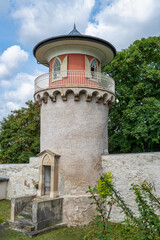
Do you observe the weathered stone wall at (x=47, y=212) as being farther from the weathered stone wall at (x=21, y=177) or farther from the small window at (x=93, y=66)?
the small window at (x=93, y=66)

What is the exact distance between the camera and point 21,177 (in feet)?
49.9

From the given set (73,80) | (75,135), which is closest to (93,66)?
(73,80)

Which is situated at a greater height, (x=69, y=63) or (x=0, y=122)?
(x=69, y=63)

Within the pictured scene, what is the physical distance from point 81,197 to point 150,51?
1143cm

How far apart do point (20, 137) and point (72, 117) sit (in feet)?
35.6

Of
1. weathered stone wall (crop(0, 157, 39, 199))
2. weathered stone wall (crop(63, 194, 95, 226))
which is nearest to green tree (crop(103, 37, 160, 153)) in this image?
weathered stone wall (crop(63, 194, 95, 226))

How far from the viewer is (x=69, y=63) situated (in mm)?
11719

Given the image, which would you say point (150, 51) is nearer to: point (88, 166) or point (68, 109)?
point (68, 109)

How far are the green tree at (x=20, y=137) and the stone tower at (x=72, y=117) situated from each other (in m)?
8.88

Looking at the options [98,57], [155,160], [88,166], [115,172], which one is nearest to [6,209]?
[88,166]

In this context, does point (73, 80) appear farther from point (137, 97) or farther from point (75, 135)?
point (137, 97)

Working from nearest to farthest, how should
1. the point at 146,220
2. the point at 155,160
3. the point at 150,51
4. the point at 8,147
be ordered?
the point at 146,220 < the point at 155,160 < the point at 150,51 < the point at 8,147

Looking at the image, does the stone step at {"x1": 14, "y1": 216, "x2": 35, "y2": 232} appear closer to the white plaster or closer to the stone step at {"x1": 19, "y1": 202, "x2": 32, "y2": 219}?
the stone step at {"x1": 19, "y1": 202, "x2": 32, "y2": 219}

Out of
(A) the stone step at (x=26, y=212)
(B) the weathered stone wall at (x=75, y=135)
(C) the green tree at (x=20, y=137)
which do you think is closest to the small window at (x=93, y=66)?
(B) the weathered stone wall at (x=75, y=135)
